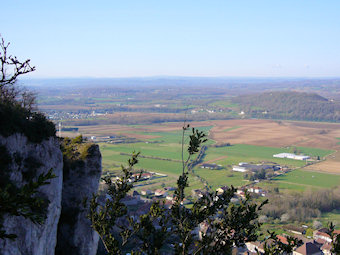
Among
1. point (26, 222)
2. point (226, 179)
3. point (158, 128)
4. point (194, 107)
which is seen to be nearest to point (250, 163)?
point (226, 179)

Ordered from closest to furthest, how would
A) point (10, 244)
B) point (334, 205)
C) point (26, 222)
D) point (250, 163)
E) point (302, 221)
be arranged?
point (10, 244), point (26, 222), point (302, 221), point (334, 205), point (250, 163)

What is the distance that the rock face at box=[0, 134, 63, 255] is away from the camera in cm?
1186

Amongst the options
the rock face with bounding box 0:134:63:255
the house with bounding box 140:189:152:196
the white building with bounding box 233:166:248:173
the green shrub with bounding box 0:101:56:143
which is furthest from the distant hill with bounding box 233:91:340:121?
the rock face with bounding box 0:134:63:255

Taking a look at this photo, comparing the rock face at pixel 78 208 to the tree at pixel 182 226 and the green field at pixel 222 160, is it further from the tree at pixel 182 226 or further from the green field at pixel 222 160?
the green field at pixel 222 160

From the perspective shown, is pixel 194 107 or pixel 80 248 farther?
Result: pixel 194 107

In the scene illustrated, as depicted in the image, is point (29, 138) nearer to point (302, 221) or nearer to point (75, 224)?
Answer: point (75, 224)

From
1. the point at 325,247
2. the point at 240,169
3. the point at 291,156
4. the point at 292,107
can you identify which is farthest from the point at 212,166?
the point at 292,107

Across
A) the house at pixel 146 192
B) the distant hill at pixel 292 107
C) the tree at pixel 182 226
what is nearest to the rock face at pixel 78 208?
the tree at pixel 182 226

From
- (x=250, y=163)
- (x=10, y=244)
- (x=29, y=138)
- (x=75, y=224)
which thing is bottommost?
(x=250, y=163)

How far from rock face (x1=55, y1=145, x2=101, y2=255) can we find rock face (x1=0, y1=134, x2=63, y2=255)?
1.70 metres

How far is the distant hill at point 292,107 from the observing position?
120 meters

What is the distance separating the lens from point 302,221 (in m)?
33.4

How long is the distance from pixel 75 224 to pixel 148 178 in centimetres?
3124

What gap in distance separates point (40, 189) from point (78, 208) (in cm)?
304
